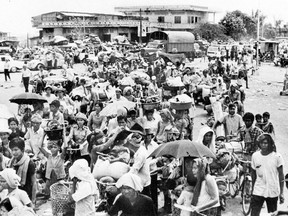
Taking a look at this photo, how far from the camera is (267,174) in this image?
262 inches

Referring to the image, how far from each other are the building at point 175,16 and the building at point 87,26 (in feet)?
11.6

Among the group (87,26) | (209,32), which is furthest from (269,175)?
(209,32)

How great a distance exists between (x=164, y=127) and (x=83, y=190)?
4.09 metres

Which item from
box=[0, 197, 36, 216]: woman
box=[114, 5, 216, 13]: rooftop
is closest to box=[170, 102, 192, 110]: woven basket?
box=[0, 197, 36, 216]: woman

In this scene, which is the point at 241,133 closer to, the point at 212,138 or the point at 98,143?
the point at 212,138

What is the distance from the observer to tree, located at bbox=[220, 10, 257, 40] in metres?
82.1

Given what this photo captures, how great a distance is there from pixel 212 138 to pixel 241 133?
4.49 feet

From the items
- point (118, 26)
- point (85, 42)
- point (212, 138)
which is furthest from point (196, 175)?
point (118, 26)

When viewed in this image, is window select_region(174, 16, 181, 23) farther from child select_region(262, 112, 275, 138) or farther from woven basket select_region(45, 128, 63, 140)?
woven basket select_region(45, 128, 63, 140)

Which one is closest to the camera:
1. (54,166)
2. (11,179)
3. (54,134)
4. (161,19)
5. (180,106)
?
(11,179)

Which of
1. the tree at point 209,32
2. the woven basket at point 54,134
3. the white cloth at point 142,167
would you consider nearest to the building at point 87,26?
the tree at point 209,32

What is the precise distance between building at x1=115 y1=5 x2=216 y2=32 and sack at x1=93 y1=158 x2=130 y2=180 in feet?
237

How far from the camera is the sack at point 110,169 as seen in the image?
24.6 ft

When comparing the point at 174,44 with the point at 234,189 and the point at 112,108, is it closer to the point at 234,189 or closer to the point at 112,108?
the point at 112,108
